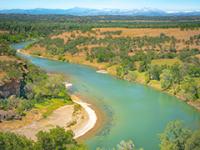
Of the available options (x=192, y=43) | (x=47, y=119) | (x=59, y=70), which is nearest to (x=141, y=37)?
(x=192, y=43)

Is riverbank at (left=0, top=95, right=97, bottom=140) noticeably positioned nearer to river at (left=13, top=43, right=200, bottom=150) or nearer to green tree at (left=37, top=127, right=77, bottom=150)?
river at (left=13, top=43, right=200, bottom=150)

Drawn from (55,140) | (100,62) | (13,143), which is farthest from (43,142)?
(100,62)

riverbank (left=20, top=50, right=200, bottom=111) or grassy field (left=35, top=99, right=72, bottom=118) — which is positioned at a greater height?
grassy field (left=35, top=99, right=72, bottom=118)

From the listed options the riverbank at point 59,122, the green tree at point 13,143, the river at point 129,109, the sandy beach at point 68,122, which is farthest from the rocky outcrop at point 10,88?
the green tree at point 13,143

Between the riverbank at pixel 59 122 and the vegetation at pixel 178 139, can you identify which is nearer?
the vegetation at pixel 178 139

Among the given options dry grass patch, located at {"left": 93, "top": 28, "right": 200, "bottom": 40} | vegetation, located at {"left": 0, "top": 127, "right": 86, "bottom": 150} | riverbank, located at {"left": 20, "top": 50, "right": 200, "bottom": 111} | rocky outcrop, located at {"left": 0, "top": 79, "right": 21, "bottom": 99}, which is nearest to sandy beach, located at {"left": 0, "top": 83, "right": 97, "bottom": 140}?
rocky outcrop, located at {"left": 0, "top": 79, "right": 21, "bottom": 99}

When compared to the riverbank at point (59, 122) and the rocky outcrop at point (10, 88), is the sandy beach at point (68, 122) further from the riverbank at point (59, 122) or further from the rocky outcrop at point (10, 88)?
the rocky outcrop at point (10, 88)
